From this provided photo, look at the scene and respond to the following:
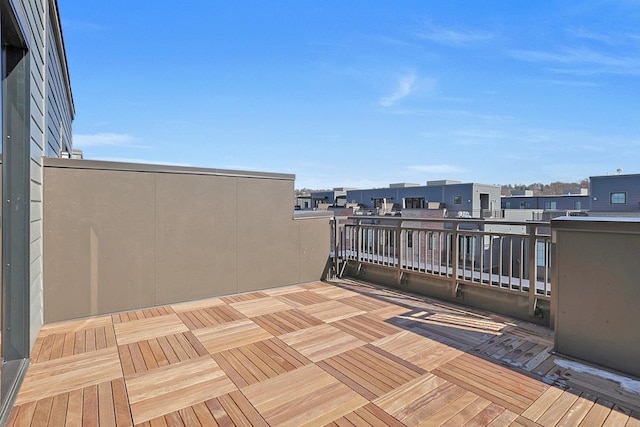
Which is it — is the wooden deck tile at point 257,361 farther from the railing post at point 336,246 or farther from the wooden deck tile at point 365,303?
the railing post at point 336,246

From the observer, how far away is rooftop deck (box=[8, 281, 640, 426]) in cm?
165

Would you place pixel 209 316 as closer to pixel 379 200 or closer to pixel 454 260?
pixel 454 260

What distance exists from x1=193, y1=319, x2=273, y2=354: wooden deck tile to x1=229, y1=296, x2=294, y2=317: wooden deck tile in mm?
323

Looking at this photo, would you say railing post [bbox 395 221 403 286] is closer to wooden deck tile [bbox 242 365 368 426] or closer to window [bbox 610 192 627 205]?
wooden deck tile [bbox 242 365 368 426]

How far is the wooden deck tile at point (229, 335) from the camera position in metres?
2.57

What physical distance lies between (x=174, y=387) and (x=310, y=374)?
0.86 meters

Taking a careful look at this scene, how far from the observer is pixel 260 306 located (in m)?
3.67

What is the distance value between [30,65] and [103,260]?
189 centimetres

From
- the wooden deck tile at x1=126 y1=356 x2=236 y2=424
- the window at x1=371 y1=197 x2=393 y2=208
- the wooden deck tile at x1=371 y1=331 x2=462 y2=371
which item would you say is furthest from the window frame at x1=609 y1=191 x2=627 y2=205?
the wooden deck tile at x1=126 y1=356 x2=236 y2=424

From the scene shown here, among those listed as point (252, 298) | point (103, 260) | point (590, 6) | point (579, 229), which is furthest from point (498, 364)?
point (590, 6)

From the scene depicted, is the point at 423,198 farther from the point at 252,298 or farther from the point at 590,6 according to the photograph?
the point at 252,298

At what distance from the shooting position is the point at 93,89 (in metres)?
7.41

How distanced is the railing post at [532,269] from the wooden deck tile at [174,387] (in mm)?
2902

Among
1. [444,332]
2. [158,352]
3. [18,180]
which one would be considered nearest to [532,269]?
[444,332]
